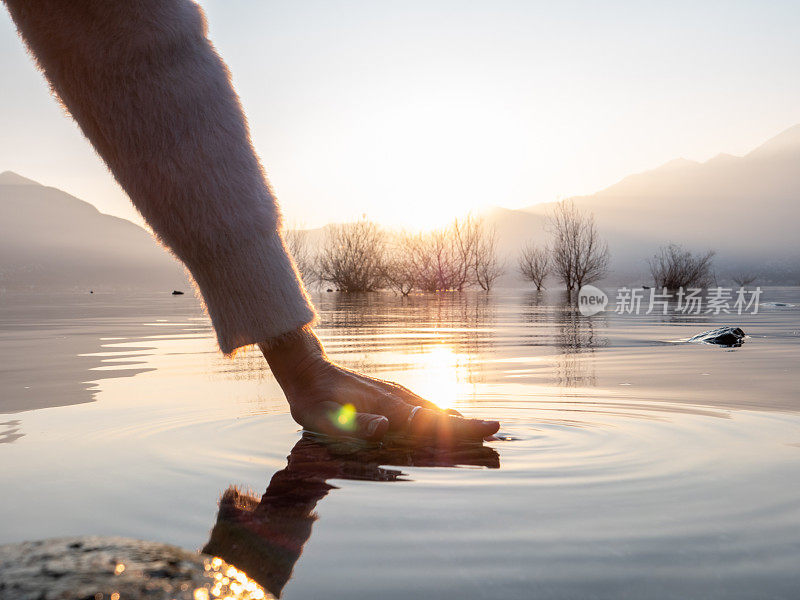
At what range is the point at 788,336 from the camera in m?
6.42

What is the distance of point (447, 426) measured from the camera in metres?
1.82

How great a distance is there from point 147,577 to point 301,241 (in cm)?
3228

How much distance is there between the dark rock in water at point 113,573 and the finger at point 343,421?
92 cm

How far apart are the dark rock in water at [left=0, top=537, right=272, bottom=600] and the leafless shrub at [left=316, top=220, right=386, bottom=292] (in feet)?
92.3

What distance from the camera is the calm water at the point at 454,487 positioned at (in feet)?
2.89

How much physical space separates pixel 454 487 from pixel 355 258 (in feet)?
91.9

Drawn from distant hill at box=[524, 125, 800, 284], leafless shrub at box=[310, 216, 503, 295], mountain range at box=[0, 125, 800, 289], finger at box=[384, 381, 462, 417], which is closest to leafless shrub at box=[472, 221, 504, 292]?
leafless shrub at box=[310, 216, 503, 295]

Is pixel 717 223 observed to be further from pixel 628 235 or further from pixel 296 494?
pixel 296 494

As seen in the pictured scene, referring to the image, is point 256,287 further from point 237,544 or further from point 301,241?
point 301,241

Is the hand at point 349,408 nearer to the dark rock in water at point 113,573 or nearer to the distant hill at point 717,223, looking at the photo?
the dark rock in water at point 113,573

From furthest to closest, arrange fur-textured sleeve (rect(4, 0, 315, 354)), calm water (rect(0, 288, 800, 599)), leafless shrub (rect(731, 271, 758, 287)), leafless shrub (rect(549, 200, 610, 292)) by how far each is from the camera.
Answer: leafless shrub (rect(731, 271, 758, 287))
leafless shrub (rect(549, 200, 610, 292))
fur-textured sleeve (rect(4, 0, 315, 354))
calm water (rect(0, 288, 800, 599))

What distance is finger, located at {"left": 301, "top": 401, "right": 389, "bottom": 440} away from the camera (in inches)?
69.0

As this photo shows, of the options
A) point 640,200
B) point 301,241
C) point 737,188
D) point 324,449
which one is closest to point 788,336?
point 324,449

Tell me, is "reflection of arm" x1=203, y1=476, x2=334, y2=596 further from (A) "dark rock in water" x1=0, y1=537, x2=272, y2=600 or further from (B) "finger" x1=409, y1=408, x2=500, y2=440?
(B) "finger" x1=409, y1=408, x2=500, y2=440
